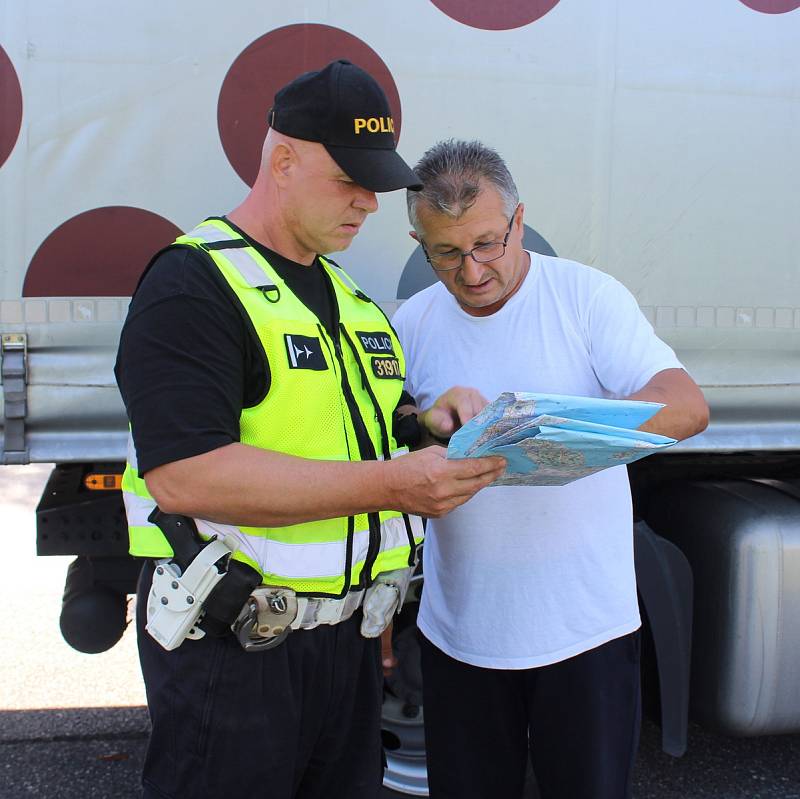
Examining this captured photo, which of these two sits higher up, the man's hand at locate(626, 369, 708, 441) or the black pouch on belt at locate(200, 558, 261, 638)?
the man's hand at locate(626, 369, 708, 441)

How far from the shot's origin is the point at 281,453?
1467mm

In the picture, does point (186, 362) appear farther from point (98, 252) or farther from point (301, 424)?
point (98, 252)

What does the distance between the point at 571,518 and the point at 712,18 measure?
1541mm

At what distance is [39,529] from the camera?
2.57m

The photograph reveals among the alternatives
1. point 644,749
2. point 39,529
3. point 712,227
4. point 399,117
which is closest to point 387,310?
point 399,117

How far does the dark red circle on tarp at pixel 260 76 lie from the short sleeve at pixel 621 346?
0.99 meters

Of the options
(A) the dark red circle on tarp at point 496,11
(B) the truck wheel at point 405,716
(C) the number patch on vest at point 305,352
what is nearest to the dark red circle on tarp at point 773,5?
(A) the dark red circle on tarp at point 496,11

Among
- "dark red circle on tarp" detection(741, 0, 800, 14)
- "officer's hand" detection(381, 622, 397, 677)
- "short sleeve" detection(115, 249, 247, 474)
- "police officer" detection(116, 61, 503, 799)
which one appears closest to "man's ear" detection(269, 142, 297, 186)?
"police officer" detection(116, 61, 503, 799)

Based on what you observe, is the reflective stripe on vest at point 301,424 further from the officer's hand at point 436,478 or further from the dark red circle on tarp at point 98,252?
the dark red circle on tarp at point 98,252

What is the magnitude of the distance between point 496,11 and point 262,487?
158 cm

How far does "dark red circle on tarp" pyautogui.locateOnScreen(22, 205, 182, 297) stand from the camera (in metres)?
2.26

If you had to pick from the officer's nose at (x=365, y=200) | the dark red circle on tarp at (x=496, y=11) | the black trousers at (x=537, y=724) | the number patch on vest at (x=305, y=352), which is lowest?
the black trousers at (x=537, y=724)

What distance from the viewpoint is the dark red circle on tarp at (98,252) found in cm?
226

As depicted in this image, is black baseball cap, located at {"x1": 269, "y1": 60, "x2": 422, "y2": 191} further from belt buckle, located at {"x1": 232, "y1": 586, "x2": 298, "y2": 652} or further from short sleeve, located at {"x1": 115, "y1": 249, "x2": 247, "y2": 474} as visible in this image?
belt buckle, located at {"x1": 232, "y1": 586, "x2": 298, "y2": 652}
